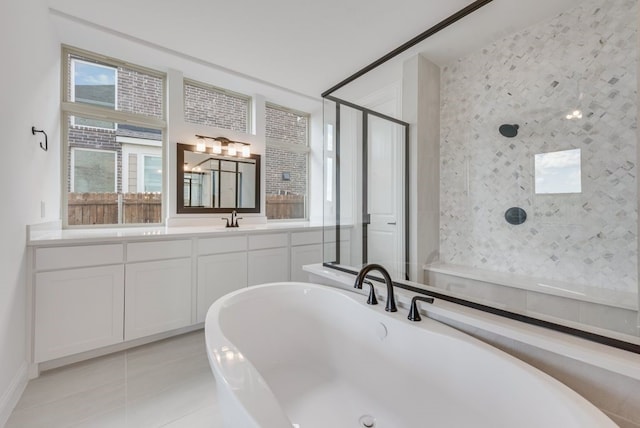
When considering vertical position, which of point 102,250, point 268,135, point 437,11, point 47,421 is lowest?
point 47,421

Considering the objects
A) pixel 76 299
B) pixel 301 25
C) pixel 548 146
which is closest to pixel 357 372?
pixel 76 299

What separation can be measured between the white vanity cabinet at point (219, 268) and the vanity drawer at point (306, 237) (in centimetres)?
59

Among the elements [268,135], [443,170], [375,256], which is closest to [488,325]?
[375,256]

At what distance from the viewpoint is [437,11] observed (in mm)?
1973

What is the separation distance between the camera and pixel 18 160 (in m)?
1.55

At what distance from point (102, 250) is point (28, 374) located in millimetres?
851

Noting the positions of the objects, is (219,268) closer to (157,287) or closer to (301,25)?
(157,287)

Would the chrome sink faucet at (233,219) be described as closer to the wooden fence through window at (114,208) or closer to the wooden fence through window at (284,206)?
the wooden fence through window at (284,206)

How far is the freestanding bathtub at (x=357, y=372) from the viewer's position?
0.81 m

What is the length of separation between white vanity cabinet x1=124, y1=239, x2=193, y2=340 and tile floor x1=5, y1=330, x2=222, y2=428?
22 cm

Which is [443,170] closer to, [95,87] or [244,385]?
[244,385]

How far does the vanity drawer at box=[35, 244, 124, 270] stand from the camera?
5.70 feet

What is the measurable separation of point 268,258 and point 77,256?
1.51 m

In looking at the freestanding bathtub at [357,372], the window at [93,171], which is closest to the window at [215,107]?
the window at [93,171]
